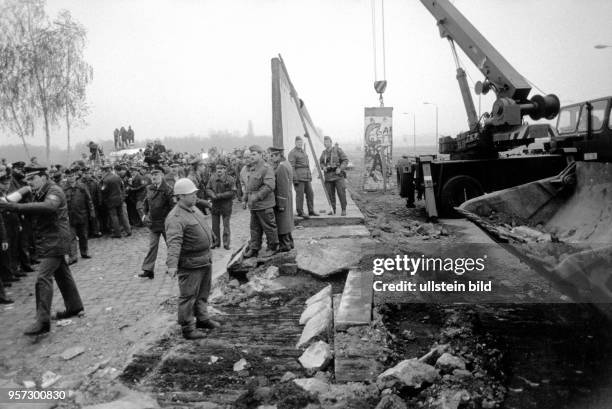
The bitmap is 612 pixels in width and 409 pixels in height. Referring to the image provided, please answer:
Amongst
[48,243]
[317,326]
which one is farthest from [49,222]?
[317,326]

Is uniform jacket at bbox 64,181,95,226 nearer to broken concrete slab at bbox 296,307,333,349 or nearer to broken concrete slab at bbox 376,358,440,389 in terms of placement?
broken concrete slab at bbox 296,307,333,349

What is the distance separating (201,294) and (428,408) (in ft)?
8.88

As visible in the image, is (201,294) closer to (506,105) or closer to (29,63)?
(506,105)

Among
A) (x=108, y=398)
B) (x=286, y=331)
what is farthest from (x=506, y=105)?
(x=108, y=398)

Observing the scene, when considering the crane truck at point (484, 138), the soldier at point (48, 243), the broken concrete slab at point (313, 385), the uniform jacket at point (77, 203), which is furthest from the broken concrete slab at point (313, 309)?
the crane truck at point (484, 138)

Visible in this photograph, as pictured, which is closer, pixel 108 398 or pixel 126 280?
pixel 108 398

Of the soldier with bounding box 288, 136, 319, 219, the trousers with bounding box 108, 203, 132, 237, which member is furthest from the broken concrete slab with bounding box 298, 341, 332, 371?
the trousers with bounding box 108, 203, 132, 237

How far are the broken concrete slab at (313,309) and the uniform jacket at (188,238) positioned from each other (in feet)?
3.89

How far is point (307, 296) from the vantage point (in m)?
5.76

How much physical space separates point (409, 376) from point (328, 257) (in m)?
3.26

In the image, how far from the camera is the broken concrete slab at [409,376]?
3160 millimetres

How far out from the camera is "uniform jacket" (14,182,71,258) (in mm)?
5086

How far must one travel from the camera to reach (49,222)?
5.21m

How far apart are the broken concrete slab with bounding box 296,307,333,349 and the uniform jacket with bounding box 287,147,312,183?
5.35 meters
